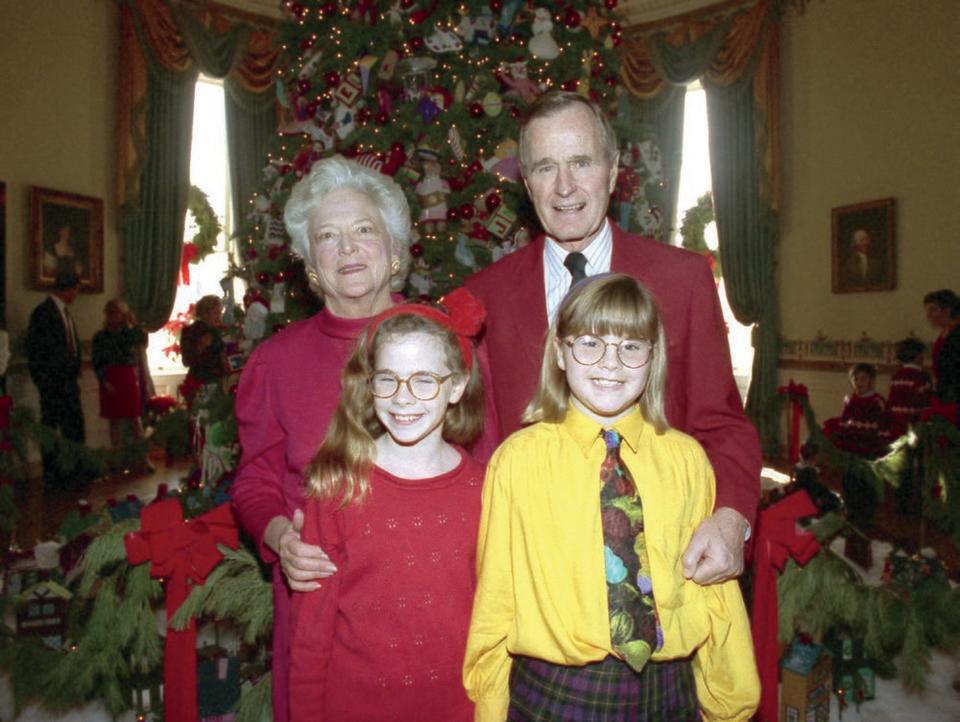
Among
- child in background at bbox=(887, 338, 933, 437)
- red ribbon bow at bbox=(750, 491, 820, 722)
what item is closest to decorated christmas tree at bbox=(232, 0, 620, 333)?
red ribbon bow at bbox=(750, 491, 820, 722)

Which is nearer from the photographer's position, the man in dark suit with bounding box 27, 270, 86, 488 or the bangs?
the bangs

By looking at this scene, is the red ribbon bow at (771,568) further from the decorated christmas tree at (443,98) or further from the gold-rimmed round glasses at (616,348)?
the decorated christmas tree at (443,98)

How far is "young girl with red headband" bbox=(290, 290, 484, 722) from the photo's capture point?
1691mm

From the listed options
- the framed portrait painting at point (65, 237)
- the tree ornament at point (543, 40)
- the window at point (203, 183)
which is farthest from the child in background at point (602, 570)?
the window at point (203, 183)

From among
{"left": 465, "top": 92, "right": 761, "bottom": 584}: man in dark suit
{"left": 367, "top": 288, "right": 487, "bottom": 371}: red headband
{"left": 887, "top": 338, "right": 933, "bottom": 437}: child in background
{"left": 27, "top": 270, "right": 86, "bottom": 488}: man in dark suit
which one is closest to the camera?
{"left": 367, "top": 288, "right": 487, "bottom": 371}: red headband

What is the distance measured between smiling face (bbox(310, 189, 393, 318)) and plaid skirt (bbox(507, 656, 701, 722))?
0.99 m

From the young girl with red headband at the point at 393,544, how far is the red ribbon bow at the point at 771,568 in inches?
55.5

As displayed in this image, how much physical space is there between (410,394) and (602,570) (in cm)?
56

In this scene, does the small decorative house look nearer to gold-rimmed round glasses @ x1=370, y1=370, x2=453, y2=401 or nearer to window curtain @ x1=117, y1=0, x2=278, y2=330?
gold-rimmed round glasses @ x1=370, y1=370, x2=453, y2=401

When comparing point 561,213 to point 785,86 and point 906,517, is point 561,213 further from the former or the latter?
point 785,86

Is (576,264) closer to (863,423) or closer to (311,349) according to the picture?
(311,349)

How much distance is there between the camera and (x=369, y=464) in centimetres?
178

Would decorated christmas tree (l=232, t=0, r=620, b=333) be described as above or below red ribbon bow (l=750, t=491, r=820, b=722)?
above

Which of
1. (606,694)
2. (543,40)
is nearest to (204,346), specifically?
(543,40)
